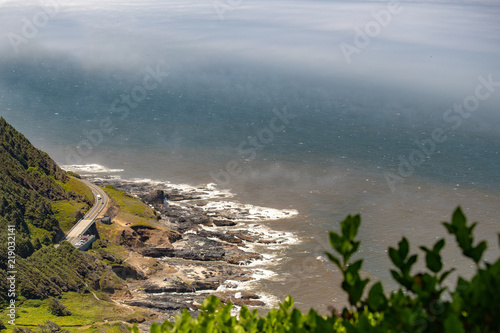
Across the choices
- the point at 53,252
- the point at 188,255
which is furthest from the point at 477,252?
the point at 188,255

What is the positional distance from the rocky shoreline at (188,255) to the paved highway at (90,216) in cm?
268

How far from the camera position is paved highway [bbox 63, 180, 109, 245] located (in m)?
72.9

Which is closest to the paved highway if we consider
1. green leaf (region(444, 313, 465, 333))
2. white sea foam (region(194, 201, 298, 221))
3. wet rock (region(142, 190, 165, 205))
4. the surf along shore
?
the surf along shore

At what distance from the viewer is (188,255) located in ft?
258

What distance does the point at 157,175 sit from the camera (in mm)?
119188

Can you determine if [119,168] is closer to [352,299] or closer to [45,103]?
[45,103]

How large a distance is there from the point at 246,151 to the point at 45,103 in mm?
90537

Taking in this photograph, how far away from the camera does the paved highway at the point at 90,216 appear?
239ft

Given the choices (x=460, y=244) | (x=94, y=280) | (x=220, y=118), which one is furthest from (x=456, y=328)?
(x=220, y=118)

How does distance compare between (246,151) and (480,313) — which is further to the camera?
(246,151)

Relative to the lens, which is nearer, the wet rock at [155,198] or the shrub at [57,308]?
the shrub at [57,308]

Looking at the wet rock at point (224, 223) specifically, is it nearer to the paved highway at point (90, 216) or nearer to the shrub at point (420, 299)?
the paved highway at point (90, 216)

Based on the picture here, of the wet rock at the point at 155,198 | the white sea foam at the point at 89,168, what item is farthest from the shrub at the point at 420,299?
the white sea foam at the point at 89,168

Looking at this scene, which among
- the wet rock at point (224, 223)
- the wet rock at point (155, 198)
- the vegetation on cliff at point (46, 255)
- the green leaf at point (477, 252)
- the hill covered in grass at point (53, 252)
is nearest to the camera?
the green leaf at point (477, 252)
